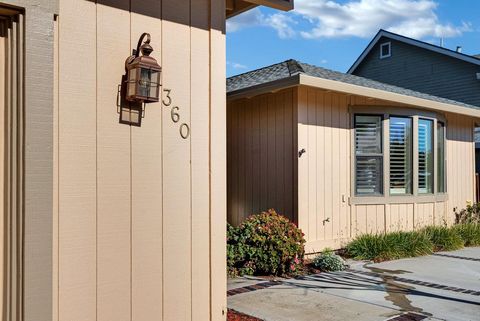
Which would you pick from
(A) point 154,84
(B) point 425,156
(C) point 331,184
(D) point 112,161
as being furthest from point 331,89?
(D) point 112,161

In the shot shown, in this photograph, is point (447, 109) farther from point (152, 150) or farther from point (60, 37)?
point (60, 37)

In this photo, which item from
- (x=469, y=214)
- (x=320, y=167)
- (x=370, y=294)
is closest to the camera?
(x=370, y=294)

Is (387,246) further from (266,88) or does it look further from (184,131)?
(184,131)

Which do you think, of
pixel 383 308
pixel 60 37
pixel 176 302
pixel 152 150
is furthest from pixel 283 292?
pixel 60 37

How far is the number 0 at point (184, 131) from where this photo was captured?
11.5 ft

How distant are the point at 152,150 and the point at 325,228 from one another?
4.99m

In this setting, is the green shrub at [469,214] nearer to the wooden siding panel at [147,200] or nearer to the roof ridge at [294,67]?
the roof ridge at [294,67]

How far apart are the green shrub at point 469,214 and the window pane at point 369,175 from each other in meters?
2.87

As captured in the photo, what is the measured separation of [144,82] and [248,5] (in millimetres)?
1312

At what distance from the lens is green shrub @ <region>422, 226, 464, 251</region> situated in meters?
8.54

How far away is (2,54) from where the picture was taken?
2.73 meters

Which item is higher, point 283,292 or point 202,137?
point 202,137

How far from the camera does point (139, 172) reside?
128 inches

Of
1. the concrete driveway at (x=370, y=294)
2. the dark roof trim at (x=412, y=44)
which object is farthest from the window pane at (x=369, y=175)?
the dark roof trim at (x=412, y=44)
